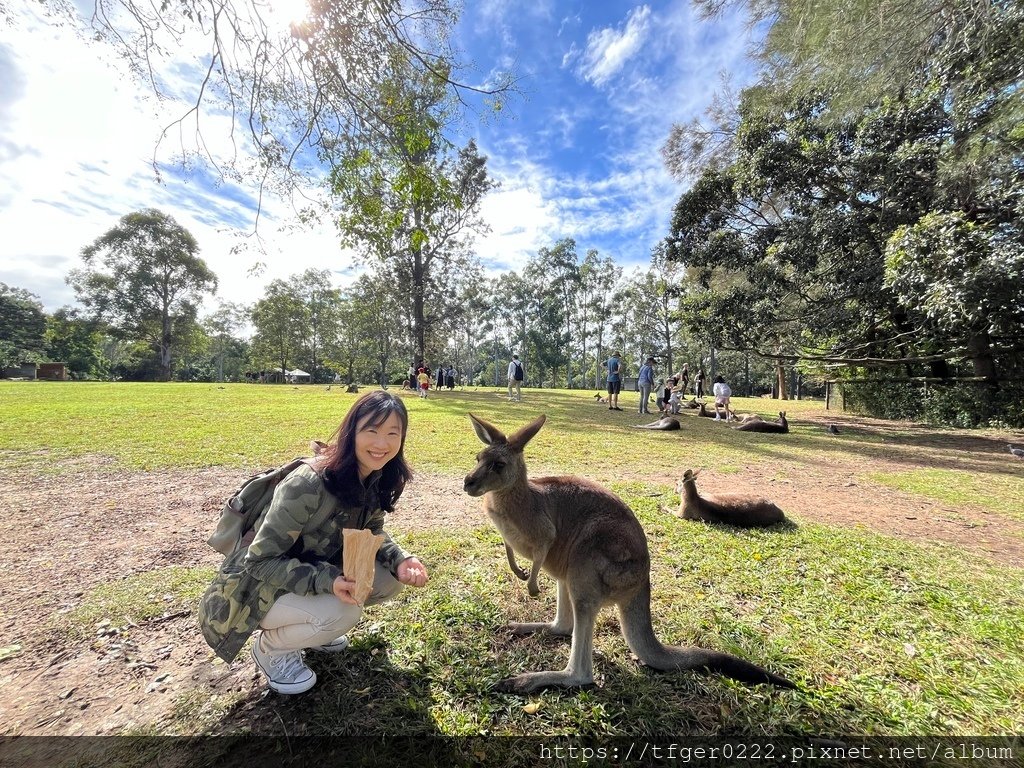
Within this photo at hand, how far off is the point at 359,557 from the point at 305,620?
478mm

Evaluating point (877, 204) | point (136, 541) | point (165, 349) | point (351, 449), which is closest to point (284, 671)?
point (351, 449)

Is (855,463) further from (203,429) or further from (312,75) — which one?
(203,429)

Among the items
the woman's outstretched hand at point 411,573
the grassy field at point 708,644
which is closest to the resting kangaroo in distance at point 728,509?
the grassy field at point 708,644

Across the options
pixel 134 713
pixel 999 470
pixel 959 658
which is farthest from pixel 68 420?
pixel 999 470

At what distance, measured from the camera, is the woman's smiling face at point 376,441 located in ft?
6.42

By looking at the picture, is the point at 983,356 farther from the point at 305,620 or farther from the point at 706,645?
the point at 305,620

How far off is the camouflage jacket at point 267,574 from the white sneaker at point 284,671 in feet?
0.93

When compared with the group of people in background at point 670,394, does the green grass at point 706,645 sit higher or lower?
lower

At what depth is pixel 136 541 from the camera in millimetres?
3611

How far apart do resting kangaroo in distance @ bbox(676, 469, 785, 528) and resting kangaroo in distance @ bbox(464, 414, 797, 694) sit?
93.1 inches

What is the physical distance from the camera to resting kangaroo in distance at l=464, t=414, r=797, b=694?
82.3 inches

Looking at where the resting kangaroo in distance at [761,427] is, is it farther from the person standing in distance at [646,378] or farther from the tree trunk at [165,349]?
the tree trunk at [165,349]

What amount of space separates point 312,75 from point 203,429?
793 centimetres

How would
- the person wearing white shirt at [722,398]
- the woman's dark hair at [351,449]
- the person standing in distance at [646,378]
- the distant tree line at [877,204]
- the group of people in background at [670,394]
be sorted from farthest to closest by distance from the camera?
the person wearing white shirt at [722,398] < the group of people in background at [670,394] < the person standing in distance at [646,378] < the distant tree line at [877,204] < the woman's dark hair at [351,449]
